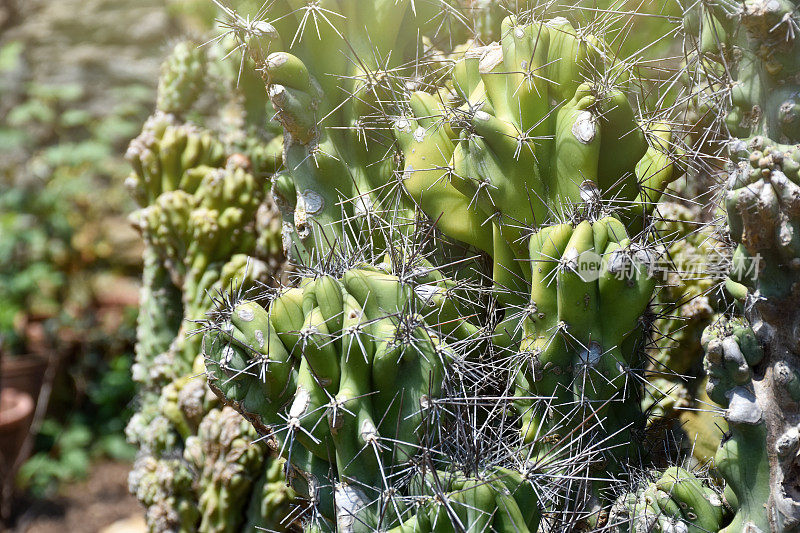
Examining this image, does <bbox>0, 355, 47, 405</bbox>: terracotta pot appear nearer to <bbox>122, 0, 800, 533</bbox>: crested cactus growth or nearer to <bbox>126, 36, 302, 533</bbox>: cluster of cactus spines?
<bbox>126, 36, 302, 533</bbox>: cluster of cactus spines

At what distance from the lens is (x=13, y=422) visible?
4949 mm

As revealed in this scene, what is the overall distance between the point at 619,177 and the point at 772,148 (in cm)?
45

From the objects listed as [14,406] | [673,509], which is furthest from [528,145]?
[14,406]

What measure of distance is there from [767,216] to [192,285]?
1.91 meters

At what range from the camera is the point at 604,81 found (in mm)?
1690

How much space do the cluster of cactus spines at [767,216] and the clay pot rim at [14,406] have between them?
189 inches

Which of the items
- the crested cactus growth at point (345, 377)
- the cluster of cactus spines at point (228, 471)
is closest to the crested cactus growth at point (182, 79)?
the cluster of cactus spines at point (228, 471)

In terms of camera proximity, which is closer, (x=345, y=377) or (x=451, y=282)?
(x=345, y=377)

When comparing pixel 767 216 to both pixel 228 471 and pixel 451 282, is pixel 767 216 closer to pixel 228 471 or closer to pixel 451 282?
pixel 451 282

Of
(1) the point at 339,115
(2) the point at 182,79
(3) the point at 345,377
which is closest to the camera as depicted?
(3) the point at 345,377

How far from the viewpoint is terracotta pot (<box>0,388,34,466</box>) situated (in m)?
4.96

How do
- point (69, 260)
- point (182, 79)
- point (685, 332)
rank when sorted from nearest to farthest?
1. point (685, 332)
2. point (182, 79)
3. point (69, 260)

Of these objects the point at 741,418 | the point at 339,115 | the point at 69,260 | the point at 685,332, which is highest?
the point at 339,115

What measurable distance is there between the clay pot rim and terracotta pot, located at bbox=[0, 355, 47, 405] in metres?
0.04
